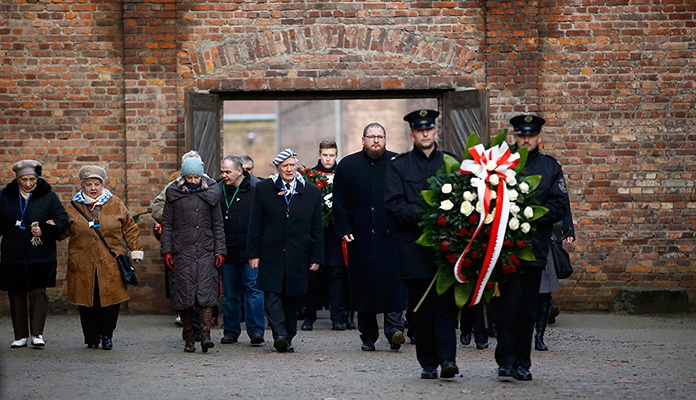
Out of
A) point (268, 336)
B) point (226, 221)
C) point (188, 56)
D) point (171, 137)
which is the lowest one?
point (268, 336)

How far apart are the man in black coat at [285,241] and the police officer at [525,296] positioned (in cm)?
297

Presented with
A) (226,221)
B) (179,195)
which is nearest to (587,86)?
(226,221)

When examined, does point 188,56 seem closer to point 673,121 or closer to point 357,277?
point 357,277

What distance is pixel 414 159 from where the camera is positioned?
9.43 metres

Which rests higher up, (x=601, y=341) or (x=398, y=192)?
(x=398, y=192)

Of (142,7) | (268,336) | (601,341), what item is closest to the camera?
(601,341)

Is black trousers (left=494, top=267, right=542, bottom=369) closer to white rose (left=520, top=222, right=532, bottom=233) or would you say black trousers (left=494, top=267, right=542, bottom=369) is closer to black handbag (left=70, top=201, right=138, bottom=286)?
white rose (left=520, top=222, right=532, bottom=233)

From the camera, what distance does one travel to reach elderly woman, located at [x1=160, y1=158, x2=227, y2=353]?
11383 millimetres

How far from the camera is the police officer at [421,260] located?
29.3ft

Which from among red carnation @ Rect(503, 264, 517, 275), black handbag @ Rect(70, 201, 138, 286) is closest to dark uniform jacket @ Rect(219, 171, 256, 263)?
black handbag @ Rect(70, 201, 138, 286)

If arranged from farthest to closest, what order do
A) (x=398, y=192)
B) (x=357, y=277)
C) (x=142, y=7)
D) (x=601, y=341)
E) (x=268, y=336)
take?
(x=142, y=7), (x=268, y=336), (x=601, y=341), (x=357, y=277), (x=398, y=192)

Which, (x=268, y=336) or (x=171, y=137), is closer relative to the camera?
(x=268, y=336)

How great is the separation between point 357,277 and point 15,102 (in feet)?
20.0

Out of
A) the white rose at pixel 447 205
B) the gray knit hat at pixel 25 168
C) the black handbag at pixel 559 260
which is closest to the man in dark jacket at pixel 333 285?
the black handbag at pixel 559 260
